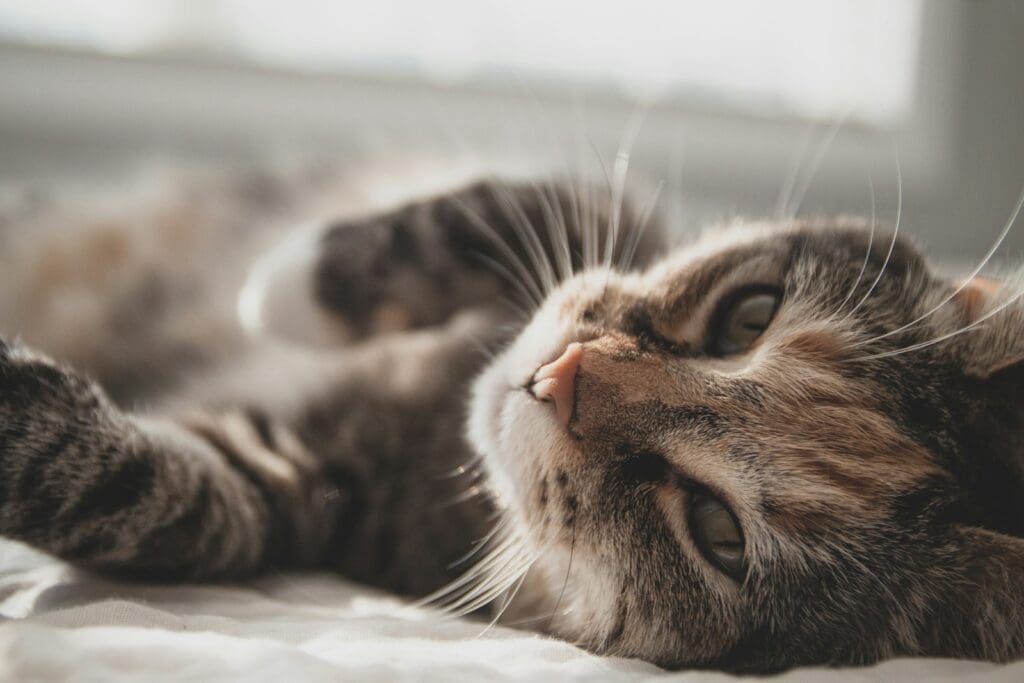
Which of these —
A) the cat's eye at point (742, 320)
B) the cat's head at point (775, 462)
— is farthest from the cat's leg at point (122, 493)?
the cat's eye at point (742, 320)

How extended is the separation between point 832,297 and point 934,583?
290mm

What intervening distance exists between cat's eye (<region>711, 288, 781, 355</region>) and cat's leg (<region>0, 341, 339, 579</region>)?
0.56 metres

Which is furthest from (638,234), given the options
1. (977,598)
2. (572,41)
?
(572,41)

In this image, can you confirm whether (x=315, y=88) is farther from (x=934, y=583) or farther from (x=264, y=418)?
(x=934, y=583)

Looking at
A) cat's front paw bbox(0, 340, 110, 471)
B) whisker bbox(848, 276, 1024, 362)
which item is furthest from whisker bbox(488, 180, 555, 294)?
cat's front paw bbox(0, 340, 110, 471)

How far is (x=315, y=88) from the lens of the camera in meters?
2.01

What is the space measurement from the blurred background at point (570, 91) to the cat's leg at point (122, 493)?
29.5 inches

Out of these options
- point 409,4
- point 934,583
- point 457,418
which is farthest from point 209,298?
point 934,583

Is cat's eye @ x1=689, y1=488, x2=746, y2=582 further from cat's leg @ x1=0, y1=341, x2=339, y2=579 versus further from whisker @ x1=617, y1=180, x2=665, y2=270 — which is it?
cat's leg @ x1=0, y1=341, x2=339, y2=579

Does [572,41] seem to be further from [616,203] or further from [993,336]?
[993,336]

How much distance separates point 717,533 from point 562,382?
0.20 metres

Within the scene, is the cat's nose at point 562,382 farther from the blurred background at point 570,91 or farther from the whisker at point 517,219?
the blurred background at point 570,91

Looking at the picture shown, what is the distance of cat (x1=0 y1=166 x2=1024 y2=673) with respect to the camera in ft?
2.43

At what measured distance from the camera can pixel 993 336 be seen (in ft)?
2.71
